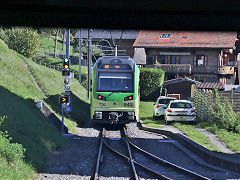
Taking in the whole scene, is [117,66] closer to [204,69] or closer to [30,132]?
[30,132]

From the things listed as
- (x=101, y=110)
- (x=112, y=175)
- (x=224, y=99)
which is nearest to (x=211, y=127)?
(x=224, y=99)

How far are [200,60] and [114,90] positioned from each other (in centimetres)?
3345

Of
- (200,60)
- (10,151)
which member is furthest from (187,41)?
(10,151)

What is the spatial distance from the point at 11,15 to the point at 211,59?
48.3 metres

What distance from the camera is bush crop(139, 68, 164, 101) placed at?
44906mm

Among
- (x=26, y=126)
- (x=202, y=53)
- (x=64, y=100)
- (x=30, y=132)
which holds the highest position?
(x=202, y=53)

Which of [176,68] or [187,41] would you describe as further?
[187,41]

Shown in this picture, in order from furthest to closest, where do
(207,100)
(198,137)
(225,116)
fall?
(207,100), (225,116), (198,137)

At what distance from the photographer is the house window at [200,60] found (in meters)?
52.0

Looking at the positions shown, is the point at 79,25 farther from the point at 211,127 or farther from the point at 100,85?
the point at 211,127

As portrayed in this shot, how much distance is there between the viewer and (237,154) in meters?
14.9

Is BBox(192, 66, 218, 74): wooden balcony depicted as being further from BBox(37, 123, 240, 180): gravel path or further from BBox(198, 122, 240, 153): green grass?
BBox(37, 123, 240, 180): gravel path

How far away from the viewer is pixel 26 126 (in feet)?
51.1

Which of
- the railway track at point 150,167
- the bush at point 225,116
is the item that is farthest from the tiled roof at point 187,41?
the railway track at point 150,167
